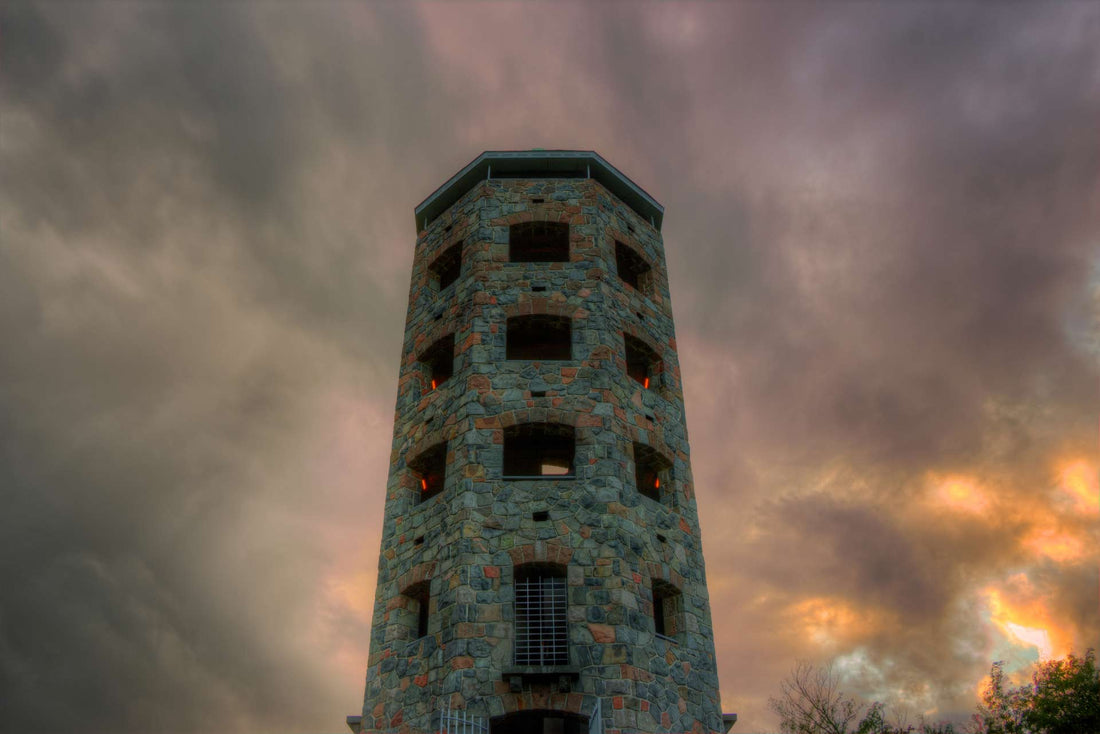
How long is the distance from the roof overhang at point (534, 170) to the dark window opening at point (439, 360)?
5785 mm

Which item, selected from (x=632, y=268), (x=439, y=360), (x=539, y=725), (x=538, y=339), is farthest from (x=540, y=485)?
(x=632, y=268)

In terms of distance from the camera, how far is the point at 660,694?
1714 centimetres

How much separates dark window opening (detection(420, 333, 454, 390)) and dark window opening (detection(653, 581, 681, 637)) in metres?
8.12

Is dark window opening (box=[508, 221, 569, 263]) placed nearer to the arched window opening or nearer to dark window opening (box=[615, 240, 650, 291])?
dark window opening (box=[615, 240, 650, 291])

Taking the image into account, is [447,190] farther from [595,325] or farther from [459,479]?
[459,479]

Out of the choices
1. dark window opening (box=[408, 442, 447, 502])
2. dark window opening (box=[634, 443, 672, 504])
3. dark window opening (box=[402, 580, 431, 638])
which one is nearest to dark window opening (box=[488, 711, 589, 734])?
dark window opening (box=[402, 580, 431, 638])

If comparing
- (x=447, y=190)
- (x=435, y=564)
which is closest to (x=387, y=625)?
(x=435, y=564)

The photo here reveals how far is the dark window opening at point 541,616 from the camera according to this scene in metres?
17.2

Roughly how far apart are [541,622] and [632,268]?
12.5 m

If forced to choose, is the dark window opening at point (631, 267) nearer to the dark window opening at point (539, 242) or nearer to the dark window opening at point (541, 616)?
the dark window opening at point (539, 242)

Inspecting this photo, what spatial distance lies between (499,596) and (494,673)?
1.61 metres

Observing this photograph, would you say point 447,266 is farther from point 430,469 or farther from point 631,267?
point 430,469

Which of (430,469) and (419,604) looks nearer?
(419,604)

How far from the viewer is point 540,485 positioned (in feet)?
62.8
